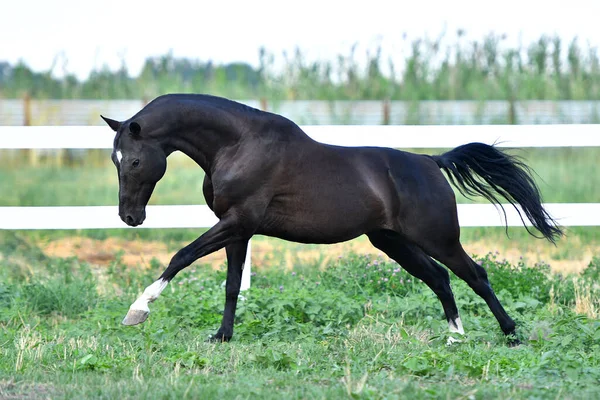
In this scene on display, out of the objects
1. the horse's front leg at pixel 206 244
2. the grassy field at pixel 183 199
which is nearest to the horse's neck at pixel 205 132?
the horse's front leg at pixel 206 244

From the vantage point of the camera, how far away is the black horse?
228 inches

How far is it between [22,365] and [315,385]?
1627 millimetres

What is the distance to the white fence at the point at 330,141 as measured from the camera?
300 inches

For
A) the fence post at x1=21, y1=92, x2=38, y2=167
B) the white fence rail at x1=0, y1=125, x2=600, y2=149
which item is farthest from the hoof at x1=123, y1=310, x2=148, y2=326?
the fence post at x1=21, y1=92, x2=38, y2=167

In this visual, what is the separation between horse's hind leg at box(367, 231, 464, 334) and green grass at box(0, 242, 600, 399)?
20cm

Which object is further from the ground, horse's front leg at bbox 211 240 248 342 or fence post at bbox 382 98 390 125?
fence post at bbox 382 98 390 125

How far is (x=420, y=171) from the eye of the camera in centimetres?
618

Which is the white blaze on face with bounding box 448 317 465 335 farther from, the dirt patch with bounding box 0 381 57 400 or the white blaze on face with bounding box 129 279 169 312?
the dirt patch with bounding box 0 381 57 400

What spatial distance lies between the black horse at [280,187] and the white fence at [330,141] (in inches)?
57.7

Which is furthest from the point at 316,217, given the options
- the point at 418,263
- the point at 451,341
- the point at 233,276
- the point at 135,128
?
the point at 135,128

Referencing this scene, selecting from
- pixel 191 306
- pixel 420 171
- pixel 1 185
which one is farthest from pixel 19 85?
pixel 420 171

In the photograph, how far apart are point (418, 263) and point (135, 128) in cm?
214

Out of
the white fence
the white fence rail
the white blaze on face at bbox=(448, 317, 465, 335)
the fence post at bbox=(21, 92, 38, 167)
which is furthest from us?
the fence post at bbox=(21, 92, 38, 167)

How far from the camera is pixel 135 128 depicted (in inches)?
221
